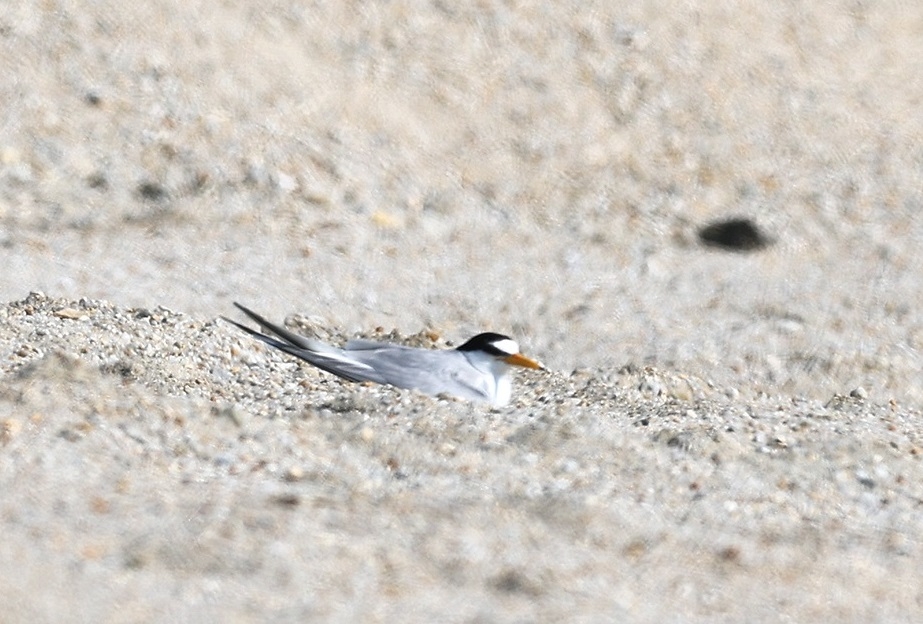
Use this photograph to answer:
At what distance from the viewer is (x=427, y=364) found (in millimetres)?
7434

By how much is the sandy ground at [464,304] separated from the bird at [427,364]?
0.13 m

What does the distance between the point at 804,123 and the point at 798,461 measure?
20.0ft

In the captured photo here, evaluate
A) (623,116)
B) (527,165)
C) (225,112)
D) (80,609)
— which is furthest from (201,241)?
(80,609)

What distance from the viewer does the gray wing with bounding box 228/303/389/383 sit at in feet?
24.1

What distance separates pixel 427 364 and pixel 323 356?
1.51 feet

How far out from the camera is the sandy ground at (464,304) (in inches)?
188

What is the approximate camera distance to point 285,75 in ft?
37.1

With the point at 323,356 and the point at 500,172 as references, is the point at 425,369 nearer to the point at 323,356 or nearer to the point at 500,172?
the point at 323,356

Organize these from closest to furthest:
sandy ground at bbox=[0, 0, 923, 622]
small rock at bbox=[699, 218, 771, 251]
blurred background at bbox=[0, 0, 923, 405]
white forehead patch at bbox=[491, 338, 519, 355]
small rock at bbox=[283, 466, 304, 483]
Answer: sandy ground at bbox=[0, 0, 923, 622], small rock at bbox=[283, 466, 304, 483], white forehead patch at bbox=[491, 338, 519, 355], blurred background at bbox=[0, 0, 923, 405], small rock at bbox=[699, 218, 771, 251]

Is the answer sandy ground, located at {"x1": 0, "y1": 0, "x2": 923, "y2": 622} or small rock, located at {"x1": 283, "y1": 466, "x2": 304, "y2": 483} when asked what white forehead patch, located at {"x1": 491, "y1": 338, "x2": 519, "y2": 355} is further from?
small rock, located at {"x1": 283, "y1": 466, "x2": 304, "y2": 483}

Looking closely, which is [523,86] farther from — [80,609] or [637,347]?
[80,609]

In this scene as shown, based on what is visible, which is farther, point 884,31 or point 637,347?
point 884,31

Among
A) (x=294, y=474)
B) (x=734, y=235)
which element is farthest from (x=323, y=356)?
(x=734, y=235)

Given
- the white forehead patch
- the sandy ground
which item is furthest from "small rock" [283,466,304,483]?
the white forehead patch
